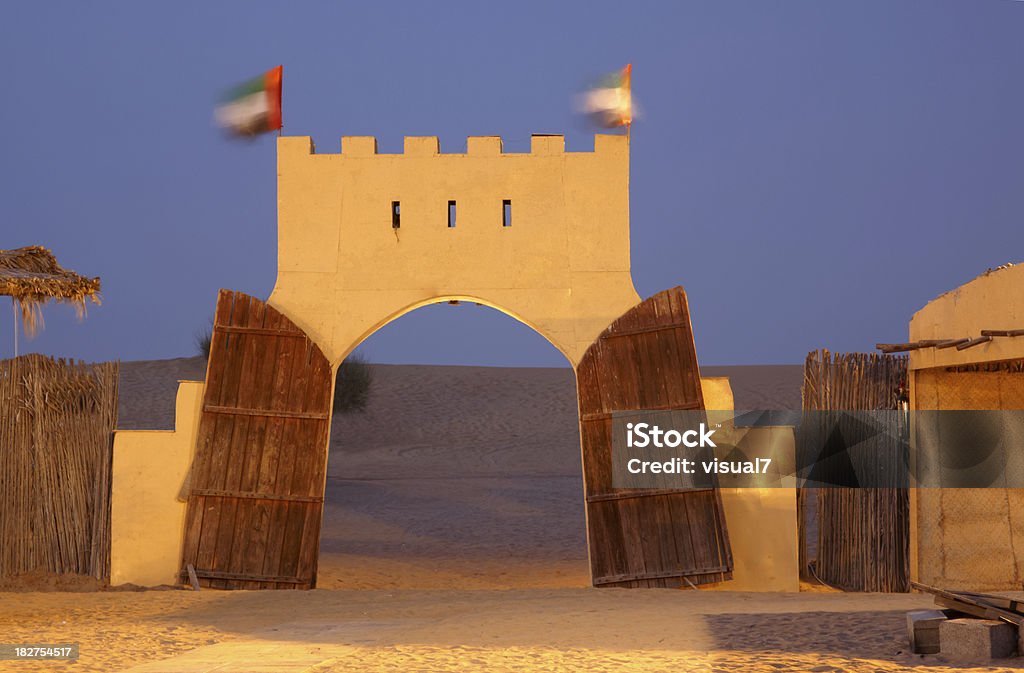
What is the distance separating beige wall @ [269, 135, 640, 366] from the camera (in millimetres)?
11711

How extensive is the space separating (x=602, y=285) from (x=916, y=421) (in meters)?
3.52

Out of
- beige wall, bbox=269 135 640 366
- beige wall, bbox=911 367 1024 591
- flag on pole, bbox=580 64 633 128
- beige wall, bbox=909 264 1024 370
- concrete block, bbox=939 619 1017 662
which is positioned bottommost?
concrete block, bbox=939 619 1017 662

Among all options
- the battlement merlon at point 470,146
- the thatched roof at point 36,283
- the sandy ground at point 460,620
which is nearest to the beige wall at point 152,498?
the sandy ground at point 460,620

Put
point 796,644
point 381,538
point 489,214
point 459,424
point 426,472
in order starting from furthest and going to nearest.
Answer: point 459,424, point 426,472, point 381,538, point 489,214, point 796,644

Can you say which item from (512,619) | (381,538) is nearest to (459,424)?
(381,538)

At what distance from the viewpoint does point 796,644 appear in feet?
24.7

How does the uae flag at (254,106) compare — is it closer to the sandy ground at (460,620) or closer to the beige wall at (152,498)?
the beige wall at (152,498)

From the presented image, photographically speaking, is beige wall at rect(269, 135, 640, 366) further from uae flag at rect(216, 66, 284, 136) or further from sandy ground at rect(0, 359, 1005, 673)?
sandy ground at rect(0, 359, 1005, 673)

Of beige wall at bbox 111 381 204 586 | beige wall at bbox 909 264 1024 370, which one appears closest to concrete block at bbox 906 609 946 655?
beige wall at bbox 909 264 1024 370

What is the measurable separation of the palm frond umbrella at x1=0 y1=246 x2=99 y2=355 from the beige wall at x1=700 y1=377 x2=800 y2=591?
6.46 meters

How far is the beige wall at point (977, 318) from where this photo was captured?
9125 millimetres

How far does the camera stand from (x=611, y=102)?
11898mm

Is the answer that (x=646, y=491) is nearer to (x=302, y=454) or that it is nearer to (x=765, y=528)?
(x=765, y=528)

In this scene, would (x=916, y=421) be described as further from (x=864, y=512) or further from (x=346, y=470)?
(x=346, y=470)
